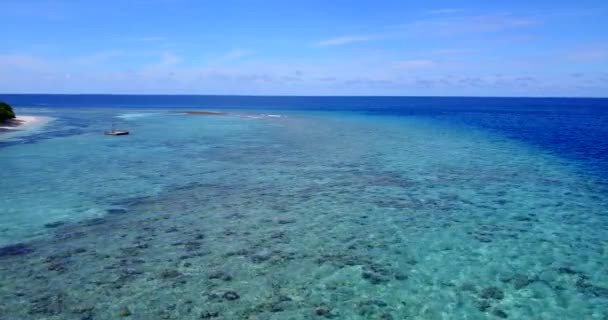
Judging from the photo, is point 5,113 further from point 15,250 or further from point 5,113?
point 15,250

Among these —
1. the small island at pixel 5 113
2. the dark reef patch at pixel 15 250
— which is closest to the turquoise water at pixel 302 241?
the dark reef patch at pixel 15 250

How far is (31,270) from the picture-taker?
1415 centimetres

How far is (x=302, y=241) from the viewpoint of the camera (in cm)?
1711

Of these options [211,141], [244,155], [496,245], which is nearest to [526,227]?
[496,245]

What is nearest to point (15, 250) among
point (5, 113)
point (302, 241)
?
point (302, 241)

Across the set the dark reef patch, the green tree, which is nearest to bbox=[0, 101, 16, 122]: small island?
the green tree

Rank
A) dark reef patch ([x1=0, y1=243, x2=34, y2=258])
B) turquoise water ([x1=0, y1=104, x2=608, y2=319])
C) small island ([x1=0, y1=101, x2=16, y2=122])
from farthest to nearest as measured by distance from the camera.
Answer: small island ([x1=0, y1=101, x2=16, y2=122])
dark reef patch ([x1=0, y1=243, x2=34, y2=258])
turquoise water ([x1=0, y1=104, x2=608, y2=319])

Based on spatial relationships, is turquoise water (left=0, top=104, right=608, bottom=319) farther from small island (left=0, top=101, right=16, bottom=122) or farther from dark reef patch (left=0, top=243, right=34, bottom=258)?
small island (left=0, top=101, right=16, bottom=122)

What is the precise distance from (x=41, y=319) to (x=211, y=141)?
134 feet

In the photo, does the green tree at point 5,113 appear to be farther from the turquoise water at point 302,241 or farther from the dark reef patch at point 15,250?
the dark reef patch at point 15,250

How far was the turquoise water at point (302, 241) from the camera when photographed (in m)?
12.2

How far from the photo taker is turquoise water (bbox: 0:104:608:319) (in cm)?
1223

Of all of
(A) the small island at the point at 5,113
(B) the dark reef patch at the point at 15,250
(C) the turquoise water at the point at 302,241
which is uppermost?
(A) the small island at the point at 5,113

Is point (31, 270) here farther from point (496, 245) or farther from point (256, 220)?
point (496, 245)
